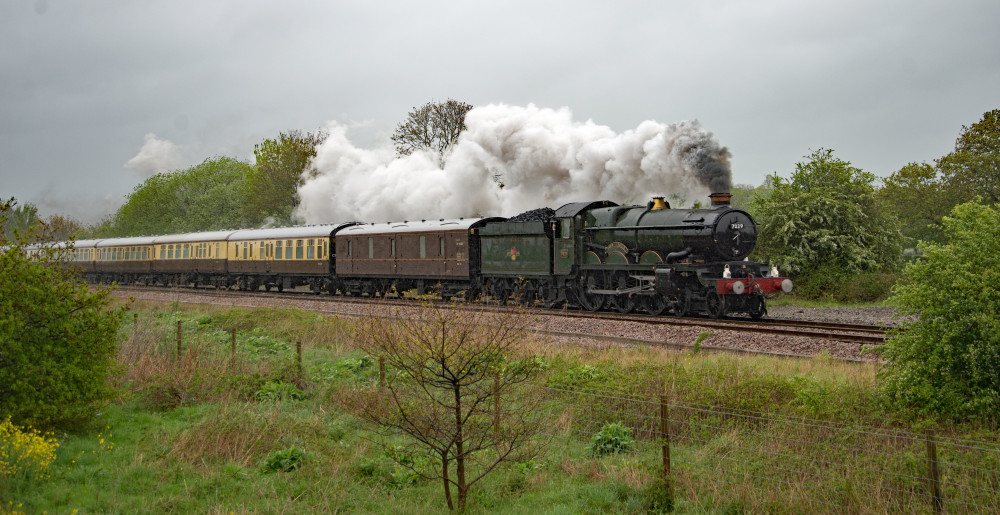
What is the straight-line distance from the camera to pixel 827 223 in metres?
24.5

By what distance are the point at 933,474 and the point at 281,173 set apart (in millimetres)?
52199

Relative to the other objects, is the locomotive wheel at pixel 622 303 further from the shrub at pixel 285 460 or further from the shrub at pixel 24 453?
the shrub at pixel 24 453

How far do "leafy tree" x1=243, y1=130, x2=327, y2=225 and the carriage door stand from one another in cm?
3657

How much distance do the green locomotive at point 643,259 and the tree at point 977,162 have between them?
754 inches

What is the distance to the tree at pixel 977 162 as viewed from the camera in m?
30.3

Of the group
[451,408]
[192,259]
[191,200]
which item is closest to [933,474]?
[451,408]

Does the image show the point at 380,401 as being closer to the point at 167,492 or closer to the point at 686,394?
the point at 167,492

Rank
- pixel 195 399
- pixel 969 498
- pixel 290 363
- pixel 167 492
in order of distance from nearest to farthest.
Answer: pixel 969 498 < pixel 167 492 < pixel 195 399 < pixel 290 363

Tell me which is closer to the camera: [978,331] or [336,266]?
[978,331]

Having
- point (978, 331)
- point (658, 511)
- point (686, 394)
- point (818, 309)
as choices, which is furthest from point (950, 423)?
point (818, 309)

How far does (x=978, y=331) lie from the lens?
737 cm

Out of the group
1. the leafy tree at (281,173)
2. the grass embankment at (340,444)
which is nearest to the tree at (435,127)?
the leafy tree at (281,173)

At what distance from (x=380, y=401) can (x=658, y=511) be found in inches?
157

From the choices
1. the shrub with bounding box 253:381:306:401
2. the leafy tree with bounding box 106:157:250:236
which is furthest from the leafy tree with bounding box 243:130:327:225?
the shrub with bounding box 253:381:306:401
